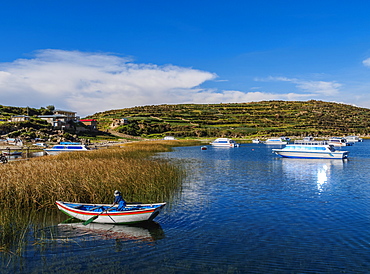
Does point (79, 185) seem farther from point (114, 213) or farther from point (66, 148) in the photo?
point (66, 148)

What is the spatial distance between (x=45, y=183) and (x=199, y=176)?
19.5 m

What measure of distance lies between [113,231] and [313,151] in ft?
164

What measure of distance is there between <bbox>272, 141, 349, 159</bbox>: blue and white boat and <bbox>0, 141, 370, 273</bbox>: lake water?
32.6 meters

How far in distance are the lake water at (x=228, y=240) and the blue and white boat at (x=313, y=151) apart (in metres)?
32.6

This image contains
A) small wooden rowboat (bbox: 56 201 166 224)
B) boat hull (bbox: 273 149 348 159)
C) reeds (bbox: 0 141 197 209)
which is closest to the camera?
small wooden rowboat (bbox: 56 201 166 224)

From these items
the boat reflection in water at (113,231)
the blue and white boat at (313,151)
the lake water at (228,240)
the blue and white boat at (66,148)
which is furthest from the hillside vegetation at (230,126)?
the boat reflection in water at (113,231)

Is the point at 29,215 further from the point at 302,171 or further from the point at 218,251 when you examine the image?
the point at 302,171

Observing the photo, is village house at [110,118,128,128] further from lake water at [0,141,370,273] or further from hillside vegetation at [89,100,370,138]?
lake water at [0,141,370,273]

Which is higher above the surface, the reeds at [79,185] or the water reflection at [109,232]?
the reeds at [79,185]

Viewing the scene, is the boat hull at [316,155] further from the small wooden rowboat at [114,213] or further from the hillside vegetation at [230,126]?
the hillside vegetation at [230,126]

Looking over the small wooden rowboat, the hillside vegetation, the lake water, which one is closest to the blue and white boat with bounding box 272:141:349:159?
the lake water

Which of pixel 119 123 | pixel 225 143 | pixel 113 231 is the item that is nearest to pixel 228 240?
pixel 113 231

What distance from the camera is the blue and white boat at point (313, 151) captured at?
192 ft

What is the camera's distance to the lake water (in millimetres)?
13430
